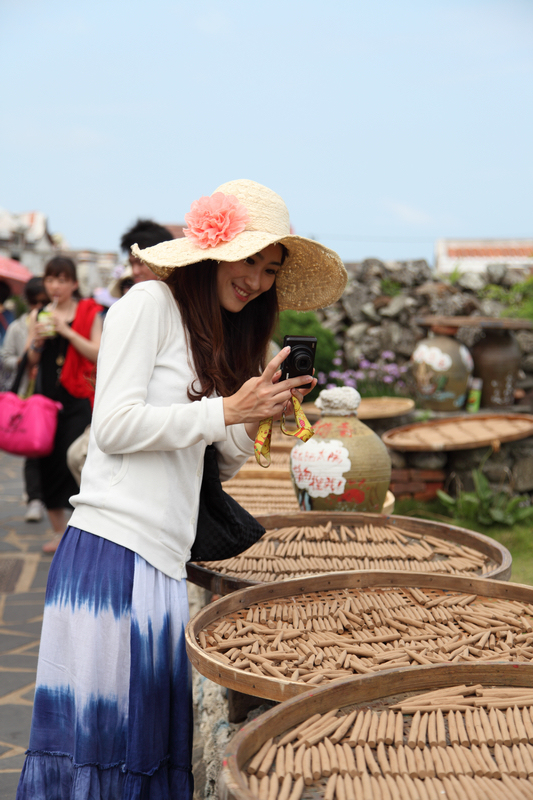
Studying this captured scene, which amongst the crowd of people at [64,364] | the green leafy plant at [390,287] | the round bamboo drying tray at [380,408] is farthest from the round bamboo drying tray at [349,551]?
the green leafy plant at [390,287]

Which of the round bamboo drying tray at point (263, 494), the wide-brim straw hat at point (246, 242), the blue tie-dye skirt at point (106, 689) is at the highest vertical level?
the wide-brim straw hat at point (246, 242)

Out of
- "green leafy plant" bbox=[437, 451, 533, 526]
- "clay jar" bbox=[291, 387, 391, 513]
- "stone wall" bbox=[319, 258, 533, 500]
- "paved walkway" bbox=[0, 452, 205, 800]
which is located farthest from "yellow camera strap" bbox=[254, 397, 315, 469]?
"stone wall" bbox=[319, 258, 533, 500]

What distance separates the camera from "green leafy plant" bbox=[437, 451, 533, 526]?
18.0 ft

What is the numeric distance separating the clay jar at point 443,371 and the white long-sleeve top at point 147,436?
4.95m

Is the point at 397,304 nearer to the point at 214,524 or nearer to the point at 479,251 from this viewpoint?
the point at 214,524

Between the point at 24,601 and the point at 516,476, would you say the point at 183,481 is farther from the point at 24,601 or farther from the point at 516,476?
the point at 516,476

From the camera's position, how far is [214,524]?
2018mm

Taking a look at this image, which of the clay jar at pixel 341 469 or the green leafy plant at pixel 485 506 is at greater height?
the clay jar at pixel 341 469

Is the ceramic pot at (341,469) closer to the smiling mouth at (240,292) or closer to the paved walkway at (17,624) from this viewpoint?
the smiling mouth at (240,292)

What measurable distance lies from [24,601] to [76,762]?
9.67ft

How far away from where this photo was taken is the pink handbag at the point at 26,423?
4379 millimetres

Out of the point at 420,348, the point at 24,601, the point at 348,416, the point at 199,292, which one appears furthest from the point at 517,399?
the point at 199,292

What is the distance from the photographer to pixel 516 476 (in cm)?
612

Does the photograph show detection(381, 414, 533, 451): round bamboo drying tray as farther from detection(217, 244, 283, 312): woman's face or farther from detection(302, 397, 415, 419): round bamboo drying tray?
detection(217, 244, 283, 312): woman's face
